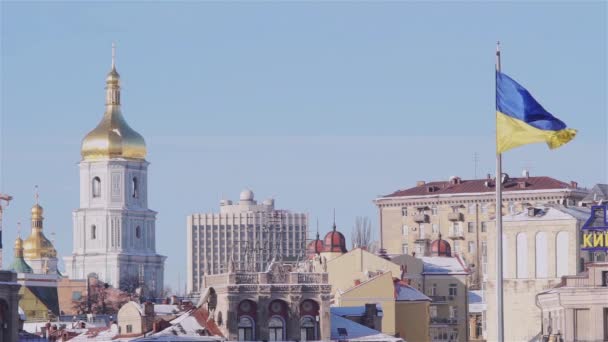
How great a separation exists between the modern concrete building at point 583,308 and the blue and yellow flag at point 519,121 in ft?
142

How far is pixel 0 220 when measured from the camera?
112312mm

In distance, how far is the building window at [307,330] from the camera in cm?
11544

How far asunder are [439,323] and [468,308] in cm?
464

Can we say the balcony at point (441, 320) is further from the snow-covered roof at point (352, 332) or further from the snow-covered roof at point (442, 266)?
the snow-covered roof at point (352, 332)

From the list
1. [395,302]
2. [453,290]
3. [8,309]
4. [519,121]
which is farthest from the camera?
[453,290]

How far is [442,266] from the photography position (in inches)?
6009

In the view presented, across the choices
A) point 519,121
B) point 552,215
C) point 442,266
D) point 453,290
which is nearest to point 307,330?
point 552,215

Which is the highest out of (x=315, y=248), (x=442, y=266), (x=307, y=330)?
(x=315, y=248)

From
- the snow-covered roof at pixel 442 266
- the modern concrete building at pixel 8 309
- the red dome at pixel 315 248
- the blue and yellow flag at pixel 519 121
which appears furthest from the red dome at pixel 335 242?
the blue and yellow flag at pixel 519 121

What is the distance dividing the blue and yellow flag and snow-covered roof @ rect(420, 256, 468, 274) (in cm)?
9588

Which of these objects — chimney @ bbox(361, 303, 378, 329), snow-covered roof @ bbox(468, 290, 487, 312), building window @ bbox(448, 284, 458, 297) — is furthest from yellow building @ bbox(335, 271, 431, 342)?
snow-covered roof @ bbox(468, 290, 487, 312)

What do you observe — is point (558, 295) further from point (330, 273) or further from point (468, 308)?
point (468, 308)

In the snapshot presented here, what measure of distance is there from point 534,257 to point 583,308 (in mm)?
23160

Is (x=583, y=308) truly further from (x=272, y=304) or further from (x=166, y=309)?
(x=166, y=309)
